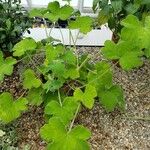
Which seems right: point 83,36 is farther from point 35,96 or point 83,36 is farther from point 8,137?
point 8,137

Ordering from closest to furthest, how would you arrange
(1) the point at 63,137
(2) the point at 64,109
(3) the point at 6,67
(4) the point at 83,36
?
(1) the point at 63,137 < (2) the point at 64,109 < (3) the point at 6,67 < (4) the point at 83,36

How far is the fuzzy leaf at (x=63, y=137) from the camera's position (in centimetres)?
177

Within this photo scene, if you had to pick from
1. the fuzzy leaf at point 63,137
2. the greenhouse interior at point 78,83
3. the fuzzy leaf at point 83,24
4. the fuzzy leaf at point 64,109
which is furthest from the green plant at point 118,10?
the fuzzy leaf at point 63,137

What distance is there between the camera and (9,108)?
2.06m

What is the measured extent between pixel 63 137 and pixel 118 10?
0.83 meters

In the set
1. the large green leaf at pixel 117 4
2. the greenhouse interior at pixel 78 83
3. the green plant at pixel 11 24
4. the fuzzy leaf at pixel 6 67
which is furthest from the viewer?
the green plant at pixel 11 24

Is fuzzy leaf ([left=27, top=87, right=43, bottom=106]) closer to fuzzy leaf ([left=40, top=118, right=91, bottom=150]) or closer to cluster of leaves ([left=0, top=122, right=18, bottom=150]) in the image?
cluster of leaves ([left=0, top=122, right=18, bottom=150])

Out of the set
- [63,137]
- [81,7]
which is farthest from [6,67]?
[81,7]

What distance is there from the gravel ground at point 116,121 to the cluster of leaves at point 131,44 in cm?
37

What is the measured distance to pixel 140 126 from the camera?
229 centimetres

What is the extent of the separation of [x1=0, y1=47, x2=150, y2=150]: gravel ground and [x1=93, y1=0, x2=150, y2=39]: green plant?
0.33 m

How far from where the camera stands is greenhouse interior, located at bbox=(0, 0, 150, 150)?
6.69 feet

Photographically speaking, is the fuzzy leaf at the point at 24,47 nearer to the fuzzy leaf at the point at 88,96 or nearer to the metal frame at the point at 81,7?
the fuzzy leaf at the point at 88,96

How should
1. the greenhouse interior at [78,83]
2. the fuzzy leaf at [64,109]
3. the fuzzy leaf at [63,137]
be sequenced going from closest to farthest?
the fuzzy leaf at [63,137] < the fuzzy leaf at [64,109] < the greenhouse interior at [78,83]
